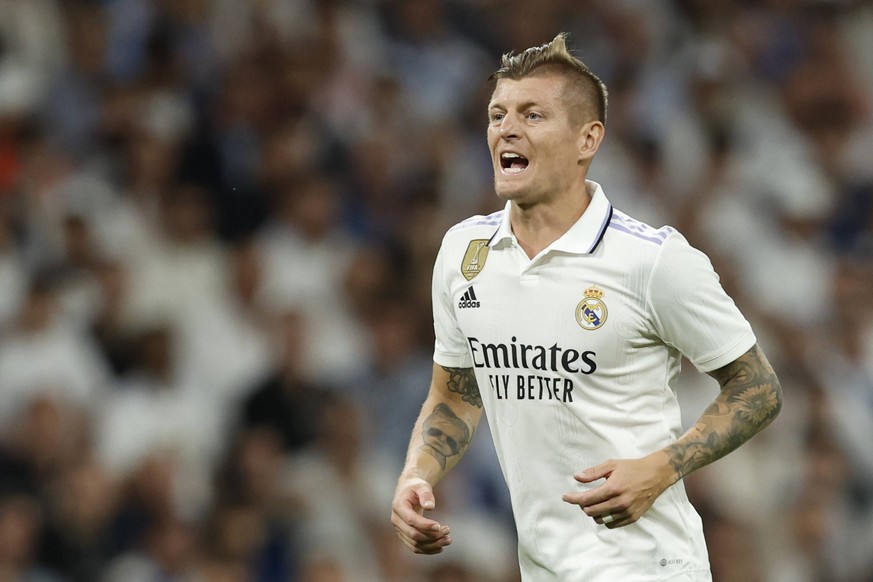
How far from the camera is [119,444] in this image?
666 centimetres

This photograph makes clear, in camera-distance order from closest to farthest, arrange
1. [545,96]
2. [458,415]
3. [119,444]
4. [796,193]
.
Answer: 1. [545,96]
2. [458,415]
3. [119,444]
4. [796,193]

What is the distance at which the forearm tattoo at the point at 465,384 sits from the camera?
398cm

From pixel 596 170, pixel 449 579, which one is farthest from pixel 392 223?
pixel 449 579

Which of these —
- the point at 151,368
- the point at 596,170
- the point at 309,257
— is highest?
the point at 596,170

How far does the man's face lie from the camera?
145 inches

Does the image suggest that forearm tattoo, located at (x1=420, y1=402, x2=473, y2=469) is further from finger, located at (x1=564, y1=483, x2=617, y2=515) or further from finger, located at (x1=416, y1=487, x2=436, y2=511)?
finger, located at (x1=564, y1=483, x2=617, y2=515)

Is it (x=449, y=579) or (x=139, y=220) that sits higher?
(x=139, y=220)

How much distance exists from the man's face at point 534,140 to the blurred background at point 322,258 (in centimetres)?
287

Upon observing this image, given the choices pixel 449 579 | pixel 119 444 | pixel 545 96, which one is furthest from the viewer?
pixel 119 444

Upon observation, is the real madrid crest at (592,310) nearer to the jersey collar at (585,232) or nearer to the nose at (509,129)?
the jersey collar at (585,232)

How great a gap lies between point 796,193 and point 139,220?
4.05 meters

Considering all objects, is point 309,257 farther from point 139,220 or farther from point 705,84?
point 705,84

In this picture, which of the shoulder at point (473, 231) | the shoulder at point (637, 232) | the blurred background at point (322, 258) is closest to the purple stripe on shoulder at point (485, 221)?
the shoulder at point (473, 231)

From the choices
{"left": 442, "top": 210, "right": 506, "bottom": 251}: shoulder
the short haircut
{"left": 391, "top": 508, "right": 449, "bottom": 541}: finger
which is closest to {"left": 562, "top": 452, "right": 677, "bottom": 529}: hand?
{"left": 391, "top": 508, "right": 449, "bottom": 541}: finger
